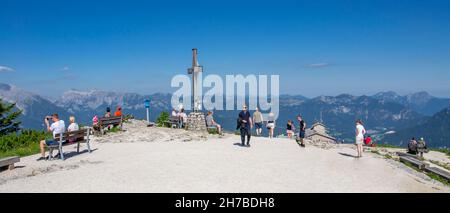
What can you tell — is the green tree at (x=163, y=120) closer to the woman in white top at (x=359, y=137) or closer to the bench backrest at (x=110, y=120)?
the bench backrest at (x=110, y=120)

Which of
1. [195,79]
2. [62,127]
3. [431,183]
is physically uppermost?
[195,79]

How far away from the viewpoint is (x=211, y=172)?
1112cm

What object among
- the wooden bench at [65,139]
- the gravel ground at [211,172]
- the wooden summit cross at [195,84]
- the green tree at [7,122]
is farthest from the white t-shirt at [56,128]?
the green tree at [7,122]

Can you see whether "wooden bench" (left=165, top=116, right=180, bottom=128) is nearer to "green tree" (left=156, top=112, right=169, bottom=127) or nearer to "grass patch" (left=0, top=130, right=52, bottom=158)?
"green tree" (left=156, top=112, right=169, bottom=127)

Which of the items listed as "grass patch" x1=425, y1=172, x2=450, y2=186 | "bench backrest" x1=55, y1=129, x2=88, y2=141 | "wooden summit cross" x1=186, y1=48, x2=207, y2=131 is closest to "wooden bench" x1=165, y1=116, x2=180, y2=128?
"wooden summit cross" x1=186, y1=48, x2=207, y2=131

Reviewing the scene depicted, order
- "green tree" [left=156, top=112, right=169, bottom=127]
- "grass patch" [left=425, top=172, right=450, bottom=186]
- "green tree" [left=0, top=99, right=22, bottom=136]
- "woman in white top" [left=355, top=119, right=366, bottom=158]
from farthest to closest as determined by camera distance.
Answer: "green tree" [left=0, top=99, right=22, bottom=136] < "green tree" [left=156, top=112, right=169, bottom=127] < "woman in white top" [left=355, top=119, right=366, bottom=158] < "grass patch" [left=425, top=172, right=450, bottom=186]

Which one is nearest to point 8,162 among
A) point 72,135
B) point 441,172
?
point 72,135

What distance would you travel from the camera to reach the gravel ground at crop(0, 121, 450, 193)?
9.34 meters

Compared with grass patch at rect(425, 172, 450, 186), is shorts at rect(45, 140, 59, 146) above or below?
above

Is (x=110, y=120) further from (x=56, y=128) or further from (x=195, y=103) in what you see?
(x=56, y=128)
